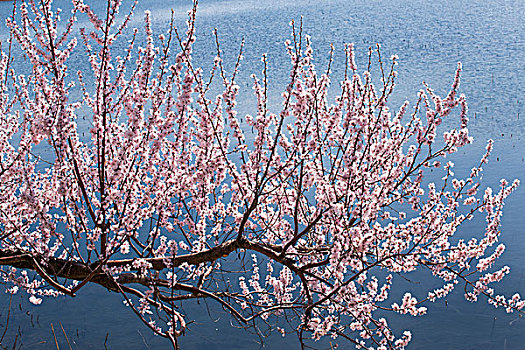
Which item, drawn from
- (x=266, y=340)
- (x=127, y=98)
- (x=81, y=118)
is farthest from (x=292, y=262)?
(x=81, y=118)

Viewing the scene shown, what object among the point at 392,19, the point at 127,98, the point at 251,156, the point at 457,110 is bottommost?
the point at 251,156

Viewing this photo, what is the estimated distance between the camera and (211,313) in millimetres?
7906

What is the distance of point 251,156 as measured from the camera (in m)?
4.05

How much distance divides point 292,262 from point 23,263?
206 centimetres

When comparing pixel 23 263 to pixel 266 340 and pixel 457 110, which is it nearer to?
pixel 266 340

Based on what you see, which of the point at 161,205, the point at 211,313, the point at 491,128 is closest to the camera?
the point at 161,205

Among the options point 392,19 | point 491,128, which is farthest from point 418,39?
point 491,128

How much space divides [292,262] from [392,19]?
70.0 ft

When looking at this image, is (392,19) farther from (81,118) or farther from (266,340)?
(266,340)

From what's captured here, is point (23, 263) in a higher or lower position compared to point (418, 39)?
lower

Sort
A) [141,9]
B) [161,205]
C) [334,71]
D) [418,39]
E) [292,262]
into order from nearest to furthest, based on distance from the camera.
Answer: [161,205], [292,262], [334,71], [418,39], [141,9]

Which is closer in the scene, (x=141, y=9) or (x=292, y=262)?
(x=292, y=262)

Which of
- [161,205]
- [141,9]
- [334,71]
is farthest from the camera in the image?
[141,9]

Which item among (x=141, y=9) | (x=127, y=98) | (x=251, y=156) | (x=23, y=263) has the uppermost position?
(x=141, y=9)
